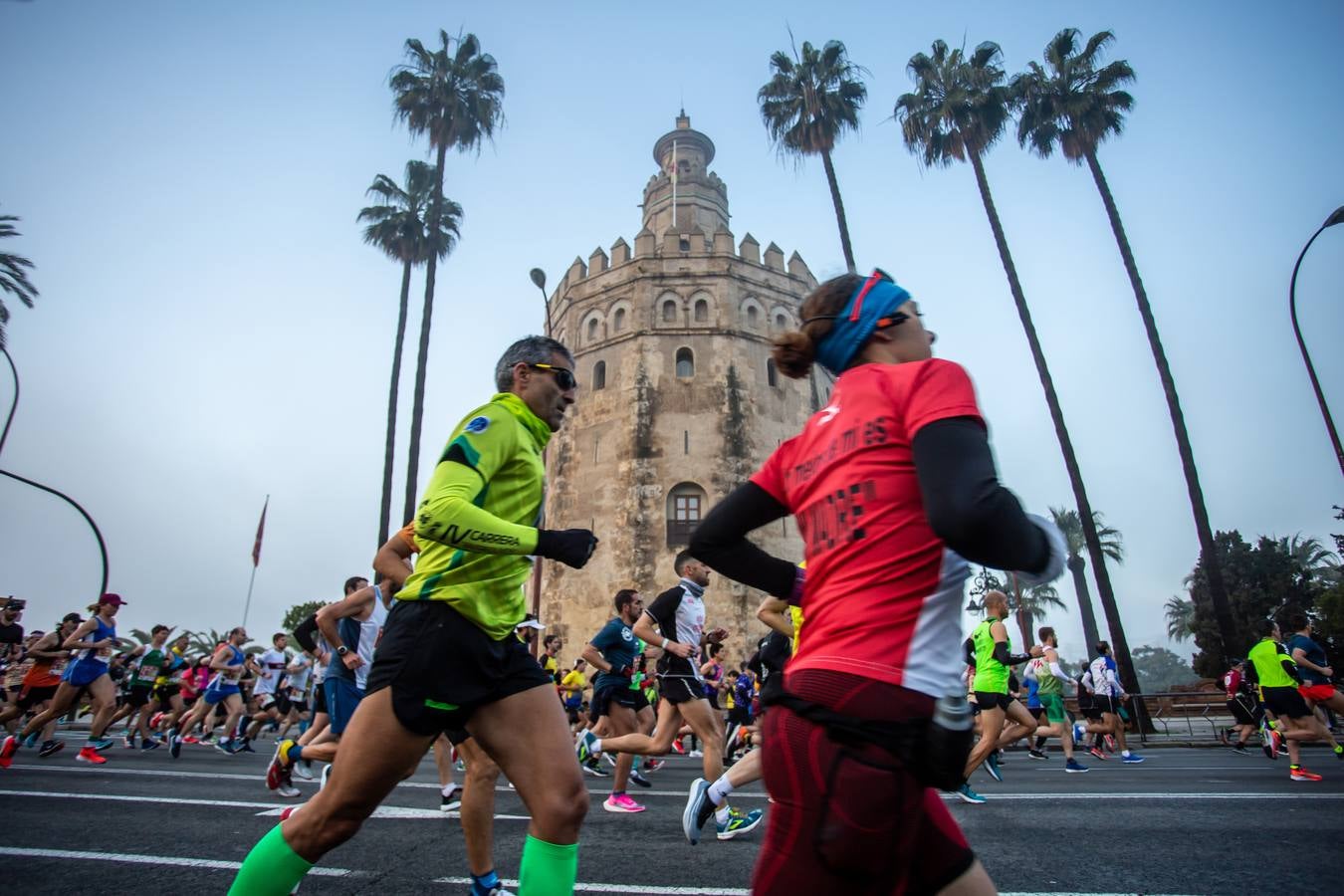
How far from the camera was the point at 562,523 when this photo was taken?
32406 millimetres

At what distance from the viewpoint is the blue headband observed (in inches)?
69.2

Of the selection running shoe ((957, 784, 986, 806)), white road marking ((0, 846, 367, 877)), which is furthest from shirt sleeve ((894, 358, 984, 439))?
running shoe ((957, 784, 986, 806))

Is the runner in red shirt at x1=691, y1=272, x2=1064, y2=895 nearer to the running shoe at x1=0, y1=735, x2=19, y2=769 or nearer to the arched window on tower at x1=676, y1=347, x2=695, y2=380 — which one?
the running shoe at x1=0, y1=735, x2=19, y2=769

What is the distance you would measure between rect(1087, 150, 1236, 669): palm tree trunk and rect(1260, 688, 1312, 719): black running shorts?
1027 cm

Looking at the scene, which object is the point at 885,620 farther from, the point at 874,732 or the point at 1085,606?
the point at 1085,606

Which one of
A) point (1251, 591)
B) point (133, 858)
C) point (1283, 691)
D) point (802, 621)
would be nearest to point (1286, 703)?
point (1283, 691)

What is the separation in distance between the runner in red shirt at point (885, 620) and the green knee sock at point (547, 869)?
1.27m

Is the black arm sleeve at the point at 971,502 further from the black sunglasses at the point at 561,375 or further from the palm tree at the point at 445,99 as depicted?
the palm tree at the point at 445,99

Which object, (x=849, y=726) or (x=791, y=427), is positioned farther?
(x=791, y=427)

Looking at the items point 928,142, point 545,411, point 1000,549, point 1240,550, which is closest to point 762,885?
point 1000,549

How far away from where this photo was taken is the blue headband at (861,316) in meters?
1.76

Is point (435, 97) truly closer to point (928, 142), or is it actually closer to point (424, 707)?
point (928, 142)

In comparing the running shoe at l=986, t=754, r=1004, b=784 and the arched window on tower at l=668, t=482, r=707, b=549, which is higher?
the arched window on tower at l=668, t=482, r=707, b=549

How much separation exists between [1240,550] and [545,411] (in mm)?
46527
